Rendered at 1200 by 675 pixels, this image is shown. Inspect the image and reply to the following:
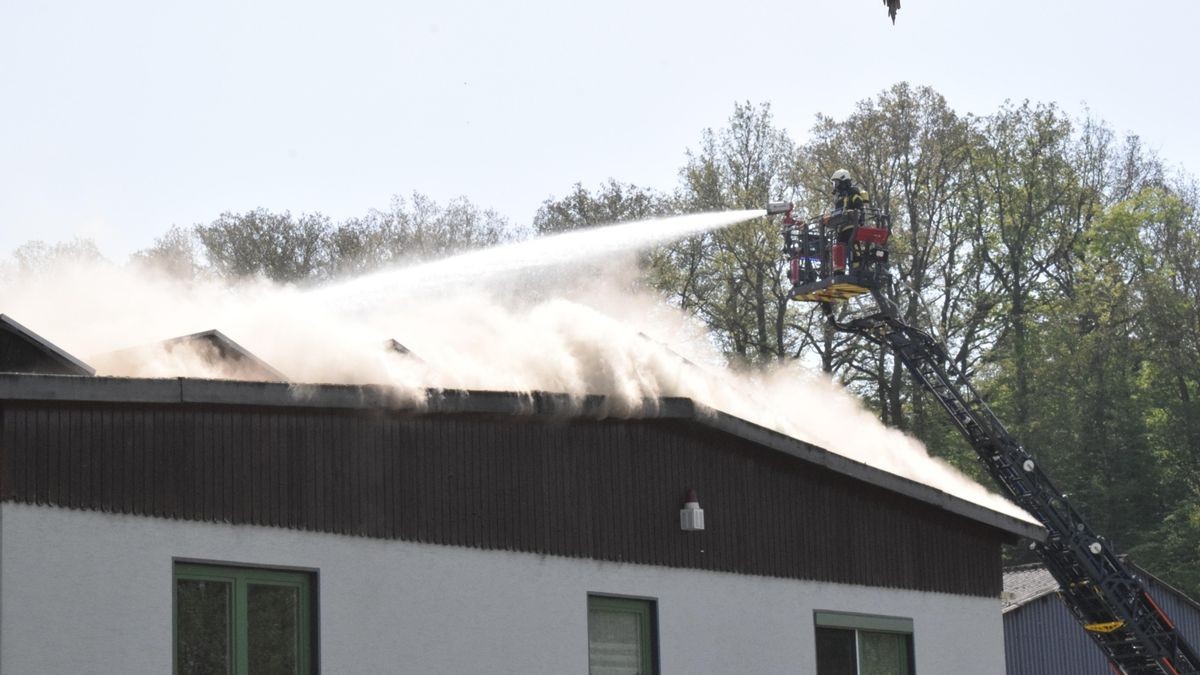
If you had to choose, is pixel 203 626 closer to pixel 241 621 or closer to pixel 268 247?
pixel 241 621

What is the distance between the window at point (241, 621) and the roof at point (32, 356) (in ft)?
5.26

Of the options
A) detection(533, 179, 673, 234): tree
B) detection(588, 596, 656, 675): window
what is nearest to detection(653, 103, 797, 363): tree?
detection(533, 179, 673, 234): tree

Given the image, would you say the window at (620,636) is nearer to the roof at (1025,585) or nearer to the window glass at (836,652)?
the window glass at (836,652)

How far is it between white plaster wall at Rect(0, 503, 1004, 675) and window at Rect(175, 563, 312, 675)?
150mm

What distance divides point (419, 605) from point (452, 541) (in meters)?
0.69

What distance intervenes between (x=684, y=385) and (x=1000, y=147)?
116ft

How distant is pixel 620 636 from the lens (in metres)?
15.6

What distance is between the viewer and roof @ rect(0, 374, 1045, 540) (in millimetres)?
11664

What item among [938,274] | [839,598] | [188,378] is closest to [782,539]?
[839,598]

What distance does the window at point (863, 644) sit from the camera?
17.6m

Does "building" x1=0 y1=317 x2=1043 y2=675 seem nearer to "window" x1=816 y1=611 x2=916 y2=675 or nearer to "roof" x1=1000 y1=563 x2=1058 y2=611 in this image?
"window" x1=816 y1=611 x2=916 y2=675

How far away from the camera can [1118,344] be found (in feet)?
164

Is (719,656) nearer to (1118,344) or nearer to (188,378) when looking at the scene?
(188,378)

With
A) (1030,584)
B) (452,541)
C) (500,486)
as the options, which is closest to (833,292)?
(1030,584)
